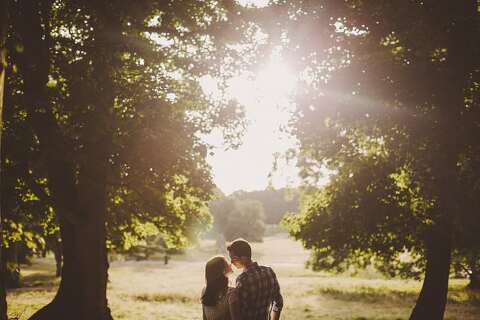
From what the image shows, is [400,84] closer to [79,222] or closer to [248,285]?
[248,285]

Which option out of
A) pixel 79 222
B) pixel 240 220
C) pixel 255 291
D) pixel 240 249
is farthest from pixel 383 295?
pixel 240 220

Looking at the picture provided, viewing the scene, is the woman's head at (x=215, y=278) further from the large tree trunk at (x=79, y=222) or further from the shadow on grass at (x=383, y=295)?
the shadow on grass at (x=383, y=295)

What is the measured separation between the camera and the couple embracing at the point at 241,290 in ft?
19.5

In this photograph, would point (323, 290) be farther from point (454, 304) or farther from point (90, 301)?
point (90, 301)

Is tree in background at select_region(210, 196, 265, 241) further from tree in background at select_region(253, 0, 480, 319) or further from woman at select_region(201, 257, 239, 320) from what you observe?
woman at select_region(201, 257, 239, 320)

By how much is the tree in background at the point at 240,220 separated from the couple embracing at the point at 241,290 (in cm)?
11893

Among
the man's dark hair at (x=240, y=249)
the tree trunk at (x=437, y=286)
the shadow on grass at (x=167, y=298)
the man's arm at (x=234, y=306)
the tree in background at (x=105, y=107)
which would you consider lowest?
the shadow on grass at (x=167, y=298)

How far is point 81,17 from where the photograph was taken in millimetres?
14062

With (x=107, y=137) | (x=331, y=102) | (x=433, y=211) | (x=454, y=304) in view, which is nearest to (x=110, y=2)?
(x=107, y=137)

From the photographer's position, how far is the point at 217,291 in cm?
630

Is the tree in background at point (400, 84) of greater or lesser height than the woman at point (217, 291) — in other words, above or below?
above

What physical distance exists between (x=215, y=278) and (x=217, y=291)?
0.20m

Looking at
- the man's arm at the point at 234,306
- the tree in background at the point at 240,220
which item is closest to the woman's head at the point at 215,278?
the man's arm at the point at 234,306

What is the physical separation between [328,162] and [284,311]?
888cm
